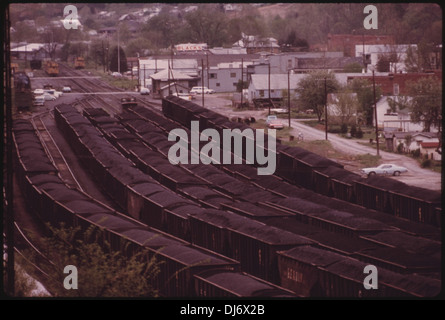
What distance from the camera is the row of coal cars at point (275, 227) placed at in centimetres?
2194

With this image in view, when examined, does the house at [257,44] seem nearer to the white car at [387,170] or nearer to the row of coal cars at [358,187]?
the white car at [387,170]

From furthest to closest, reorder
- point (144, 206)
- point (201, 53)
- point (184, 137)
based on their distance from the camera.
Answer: point (201, 53), point (184, 137), point (144, 206)

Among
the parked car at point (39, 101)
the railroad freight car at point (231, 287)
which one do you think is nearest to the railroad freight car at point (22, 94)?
the parked car at point (39, 101)

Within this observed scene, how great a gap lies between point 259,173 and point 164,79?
5149cm

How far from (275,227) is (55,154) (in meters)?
28.2

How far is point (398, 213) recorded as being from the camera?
34.8 metres

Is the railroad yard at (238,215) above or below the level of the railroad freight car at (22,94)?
below

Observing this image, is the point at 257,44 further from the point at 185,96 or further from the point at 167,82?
the point at 185,96

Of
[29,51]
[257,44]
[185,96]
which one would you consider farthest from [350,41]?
[29,51]

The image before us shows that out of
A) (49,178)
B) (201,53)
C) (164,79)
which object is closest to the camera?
(49,178)

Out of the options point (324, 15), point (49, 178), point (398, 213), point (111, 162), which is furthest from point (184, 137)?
point (324, 15)

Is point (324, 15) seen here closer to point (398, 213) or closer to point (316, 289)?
point (398, 213)

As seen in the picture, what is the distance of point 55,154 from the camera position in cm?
5225

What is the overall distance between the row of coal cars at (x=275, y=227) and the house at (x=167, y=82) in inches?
1679
